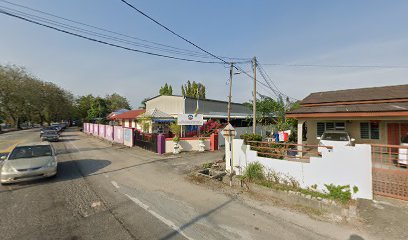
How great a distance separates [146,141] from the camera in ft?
48.4

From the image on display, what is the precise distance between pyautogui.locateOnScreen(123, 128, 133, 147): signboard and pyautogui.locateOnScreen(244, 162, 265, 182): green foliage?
1259cm

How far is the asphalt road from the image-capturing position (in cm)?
391

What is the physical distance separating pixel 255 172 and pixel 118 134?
53.8 ft

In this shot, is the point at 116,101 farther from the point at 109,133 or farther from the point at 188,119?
the point at 188,119

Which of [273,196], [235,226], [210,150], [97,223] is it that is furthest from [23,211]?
[210,150]

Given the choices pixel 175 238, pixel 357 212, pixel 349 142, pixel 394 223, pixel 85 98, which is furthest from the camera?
pixel 85 98

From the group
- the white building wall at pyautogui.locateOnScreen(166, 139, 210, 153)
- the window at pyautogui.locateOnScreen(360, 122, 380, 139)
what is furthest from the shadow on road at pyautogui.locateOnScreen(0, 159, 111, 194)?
the window at pyautogui.locateOnScreen(360, 122, 380, 139)

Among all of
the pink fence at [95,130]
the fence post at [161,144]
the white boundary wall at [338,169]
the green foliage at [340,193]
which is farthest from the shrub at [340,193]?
the pink fence at [95,130]

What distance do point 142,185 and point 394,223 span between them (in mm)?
7180

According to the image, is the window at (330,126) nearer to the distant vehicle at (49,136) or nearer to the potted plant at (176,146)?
the potted plant at (176,146)

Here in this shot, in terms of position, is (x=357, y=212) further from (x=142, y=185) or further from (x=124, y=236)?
(x=142, y=185)

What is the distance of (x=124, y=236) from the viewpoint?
376 cm

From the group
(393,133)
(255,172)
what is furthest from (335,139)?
(255,172)

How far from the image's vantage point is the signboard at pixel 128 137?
16.6 meters
